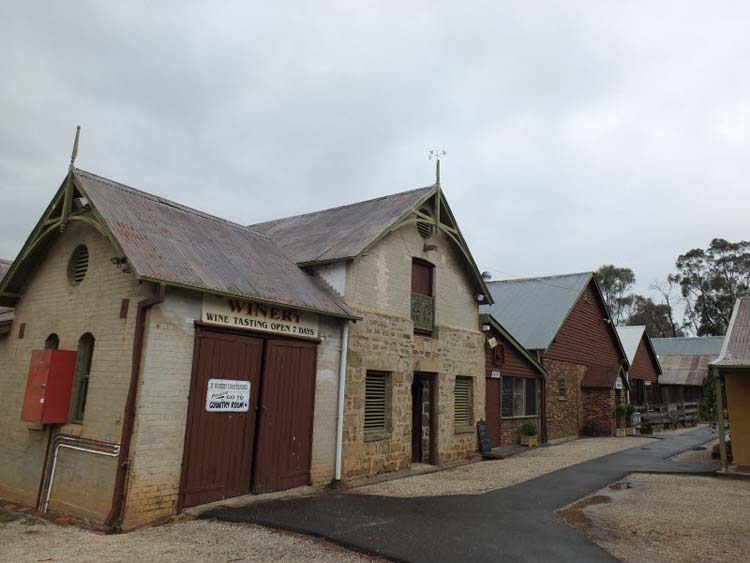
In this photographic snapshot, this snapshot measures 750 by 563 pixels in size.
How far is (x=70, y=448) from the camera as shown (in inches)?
363

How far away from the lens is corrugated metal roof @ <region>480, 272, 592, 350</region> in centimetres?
2238

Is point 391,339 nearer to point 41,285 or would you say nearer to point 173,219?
point 173,219

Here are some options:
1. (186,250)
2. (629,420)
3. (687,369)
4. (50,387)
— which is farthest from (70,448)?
(687,369)

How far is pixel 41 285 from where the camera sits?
36.5 ft

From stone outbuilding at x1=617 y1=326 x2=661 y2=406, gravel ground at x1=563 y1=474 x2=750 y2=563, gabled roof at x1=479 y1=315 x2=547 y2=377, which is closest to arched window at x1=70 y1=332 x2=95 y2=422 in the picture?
gravel ground at x1=563 y1=474 x2=750 y2=563

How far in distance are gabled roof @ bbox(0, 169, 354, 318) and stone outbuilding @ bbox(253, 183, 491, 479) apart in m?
0.99

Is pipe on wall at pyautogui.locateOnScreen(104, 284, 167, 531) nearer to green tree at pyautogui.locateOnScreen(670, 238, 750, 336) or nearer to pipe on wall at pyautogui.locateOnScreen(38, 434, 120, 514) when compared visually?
pipe on wall at pyautogui.locateOnScreen(38, 434, 120, 514)

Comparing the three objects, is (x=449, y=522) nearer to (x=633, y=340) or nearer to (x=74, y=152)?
(x=74, y=152)

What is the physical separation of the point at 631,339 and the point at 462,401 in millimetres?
19691

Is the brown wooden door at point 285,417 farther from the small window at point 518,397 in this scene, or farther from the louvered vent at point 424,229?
the small window at point 518,397

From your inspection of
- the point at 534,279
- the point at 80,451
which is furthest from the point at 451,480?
the point at 534,279

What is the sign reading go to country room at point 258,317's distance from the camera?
31.4 feet

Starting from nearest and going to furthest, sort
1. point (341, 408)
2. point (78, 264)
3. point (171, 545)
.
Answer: point (171, 545) < point (78, 264) < point (341, 408)

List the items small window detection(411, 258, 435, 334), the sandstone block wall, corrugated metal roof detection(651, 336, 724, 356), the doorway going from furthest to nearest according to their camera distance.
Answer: corrugated metal roof detection(651, 336, 724, 356) → the doorway → small window detection(411, 258, 435, 334) → the sandstone block wall
